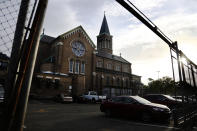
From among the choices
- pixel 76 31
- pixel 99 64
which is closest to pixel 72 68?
pixel 76 31

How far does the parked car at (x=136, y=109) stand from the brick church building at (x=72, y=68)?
59.4 feet

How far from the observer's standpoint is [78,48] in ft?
117

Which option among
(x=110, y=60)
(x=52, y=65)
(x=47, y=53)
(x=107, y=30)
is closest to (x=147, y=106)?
(x=52, y=65)

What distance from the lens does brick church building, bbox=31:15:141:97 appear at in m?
26.9

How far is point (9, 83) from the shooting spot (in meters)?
1.73

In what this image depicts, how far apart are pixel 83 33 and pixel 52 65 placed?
11317 mm

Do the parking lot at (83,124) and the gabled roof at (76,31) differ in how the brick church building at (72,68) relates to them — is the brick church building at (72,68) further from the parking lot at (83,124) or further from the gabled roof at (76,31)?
the parking lot at (83,124)

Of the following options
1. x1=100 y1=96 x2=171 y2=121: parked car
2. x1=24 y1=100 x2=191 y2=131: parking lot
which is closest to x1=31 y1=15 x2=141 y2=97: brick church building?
x1=24 y1=100 x2=191 y2=131: parking lot

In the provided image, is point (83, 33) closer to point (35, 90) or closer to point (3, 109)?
point (35, 90)

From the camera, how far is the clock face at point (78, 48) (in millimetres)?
34906

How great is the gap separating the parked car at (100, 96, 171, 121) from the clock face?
25.4 m

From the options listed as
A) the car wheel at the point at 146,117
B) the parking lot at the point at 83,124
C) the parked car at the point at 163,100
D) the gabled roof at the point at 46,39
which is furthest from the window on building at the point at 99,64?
the car wheel at the point at 146,117

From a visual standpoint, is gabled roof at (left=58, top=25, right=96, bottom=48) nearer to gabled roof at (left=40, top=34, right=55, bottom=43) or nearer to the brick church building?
the brick church building

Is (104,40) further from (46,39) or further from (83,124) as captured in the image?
(83,124)
